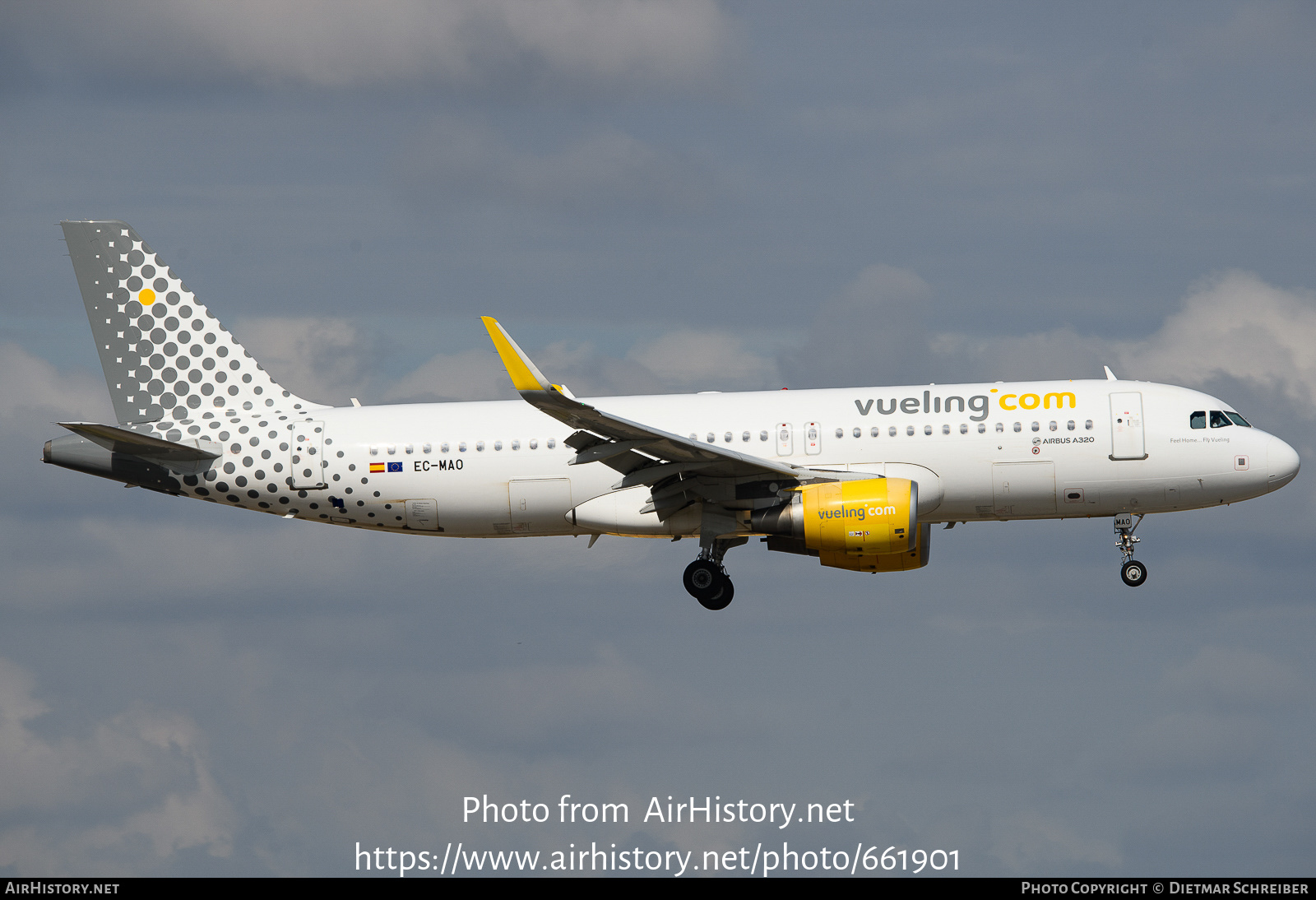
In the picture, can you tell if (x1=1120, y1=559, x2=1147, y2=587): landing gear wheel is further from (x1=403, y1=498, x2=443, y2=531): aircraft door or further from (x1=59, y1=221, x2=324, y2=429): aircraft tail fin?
(x1=59, y1=221, x2=324, y2=429): aircraft tail fin

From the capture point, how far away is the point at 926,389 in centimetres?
3628

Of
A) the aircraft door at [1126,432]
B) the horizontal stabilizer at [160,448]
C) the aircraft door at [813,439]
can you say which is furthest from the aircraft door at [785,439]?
the horizontal stabilizer at [160,448]

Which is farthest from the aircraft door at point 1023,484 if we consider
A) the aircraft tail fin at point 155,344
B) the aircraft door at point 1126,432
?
the aircraft tail fin at point 155,344

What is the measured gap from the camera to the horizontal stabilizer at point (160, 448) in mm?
36938

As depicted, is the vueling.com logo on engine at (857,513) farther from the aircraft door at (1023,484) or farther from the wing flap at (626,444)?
the aircraft door at (1023,484)

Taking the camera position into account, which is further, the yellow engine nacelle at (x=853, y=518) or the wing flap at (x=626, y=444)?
the yellow engine nacelle at (x=853, y=518)

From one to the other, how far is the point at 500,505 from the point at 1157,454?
16.0 m

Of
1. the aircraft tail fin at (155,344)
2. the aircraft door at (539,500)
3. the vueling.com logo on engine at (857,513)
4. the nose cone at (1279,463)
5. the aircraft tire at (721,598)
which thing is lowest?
the aircraft tire at (721,598)

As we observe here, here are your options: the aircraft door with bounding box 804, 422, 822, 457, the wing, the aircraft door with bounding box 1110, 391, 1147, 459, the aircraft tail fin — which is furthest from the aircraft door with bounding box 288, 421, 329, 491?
the aircraft door with bounding box 1110, 391, 1147, 459

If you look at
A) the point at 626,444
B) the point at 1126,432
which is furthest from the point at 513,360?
the point at 1126,432

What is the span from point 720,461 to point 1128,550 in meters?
10.8

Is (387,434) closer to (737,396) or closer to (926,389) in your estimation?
(737,396)

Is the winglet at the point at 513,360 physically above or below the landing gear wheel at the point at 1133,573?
above

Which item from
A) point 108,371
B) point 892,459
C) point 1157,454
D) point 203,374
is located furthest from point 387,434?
point 1157,454
